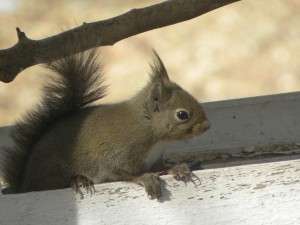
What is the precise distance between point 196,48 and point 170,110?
236cm

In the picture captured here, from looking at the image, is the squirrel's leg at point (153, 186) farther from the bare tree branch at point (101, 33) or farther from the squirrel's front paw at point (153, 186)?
the bare tree branch at point (101, 33)

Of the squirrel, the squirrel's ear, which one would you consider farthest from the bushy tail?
the squirrel's ear

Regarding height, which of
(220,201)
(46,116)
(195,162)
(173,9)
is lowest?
(220,201)

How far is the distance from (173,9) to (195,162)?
17.1 inches

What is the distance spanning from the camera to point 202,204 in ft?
6.18

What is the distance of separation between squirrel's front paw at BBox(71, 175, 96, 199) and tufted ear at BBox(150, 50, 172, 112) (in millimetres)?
327

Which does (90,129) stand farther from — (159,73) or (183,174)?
(183,174)

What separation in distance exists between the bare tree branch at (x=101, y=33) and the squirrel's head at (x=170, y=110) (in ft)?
0.46

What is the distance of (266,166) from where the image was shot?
1.88 meters

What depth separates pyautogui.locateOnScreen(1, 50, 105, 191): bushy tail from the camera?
93.8 inches

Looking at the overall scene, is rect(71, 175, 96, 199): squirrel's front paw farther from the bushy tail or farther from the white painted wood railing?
the bushy tail

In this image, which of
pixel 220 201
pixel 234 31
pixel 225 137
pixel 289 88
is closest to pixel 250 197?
pixel 220 201

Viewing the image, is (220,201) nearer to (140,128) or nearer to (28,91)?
(140,128)

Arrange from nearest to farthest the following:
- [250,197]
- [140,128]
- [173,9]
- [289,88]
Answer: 1. [250,197]
2. [173,9]
3. [140,128]
4. [289,88]
